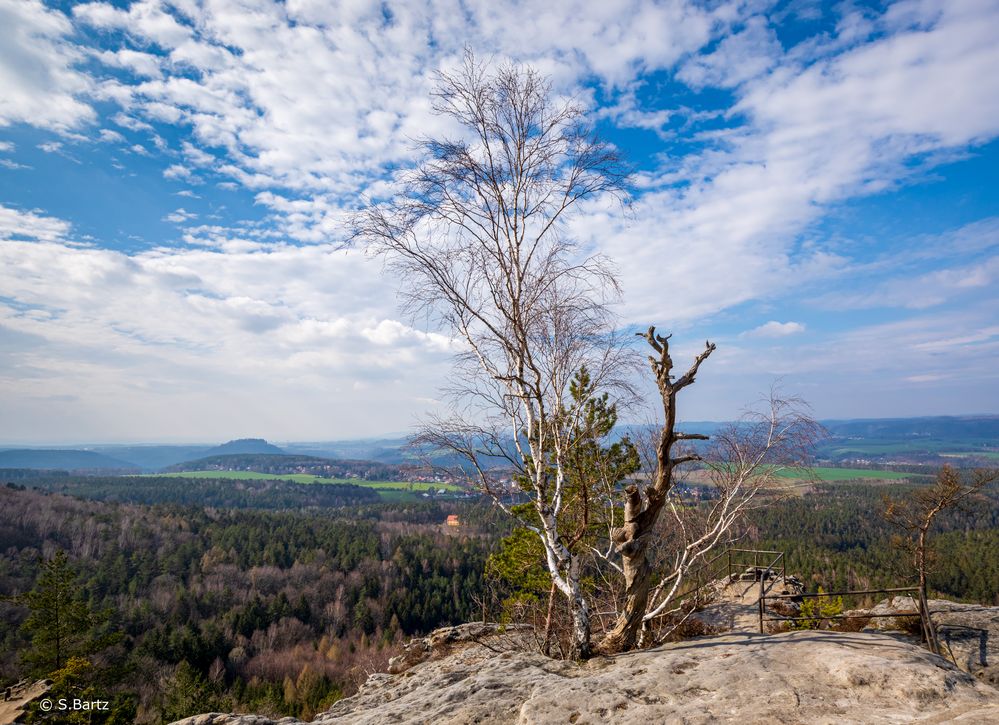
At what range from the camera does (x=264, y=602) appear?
256ft

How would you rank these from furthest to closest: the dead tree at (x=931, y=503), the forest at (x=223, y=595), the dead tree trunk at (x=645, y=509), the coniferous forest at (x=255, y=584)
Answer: the forest at (x=223, y=595)
the coniferous forest at (x=255, y=584)
the dead tree at (x=931, y=503)
the dead tree trunk at (x=645, y=509)

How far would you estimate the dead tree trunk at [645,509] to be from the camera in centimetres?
827

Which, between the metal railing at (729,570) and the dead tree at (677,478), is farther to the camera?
the metal railing at (729,570)

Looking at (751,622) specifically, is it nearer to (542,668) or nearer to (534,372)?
(542,668)

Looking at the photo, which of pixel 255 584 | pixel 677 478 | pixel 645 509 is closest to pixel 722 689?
pixel 645 509

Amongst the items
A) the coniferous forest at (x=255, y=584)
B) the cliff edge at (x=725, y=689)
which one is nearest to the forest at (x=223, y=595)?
the coniferous forest at (x=255, y=584)

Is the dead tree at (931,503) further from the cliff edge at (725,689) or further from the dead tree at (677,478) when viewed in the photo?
the cliff edge at (725,689)

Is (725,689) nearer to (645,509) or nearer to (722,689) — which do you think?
(722,689)

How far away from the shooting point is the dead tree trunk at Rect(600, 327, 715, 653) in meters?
8.27

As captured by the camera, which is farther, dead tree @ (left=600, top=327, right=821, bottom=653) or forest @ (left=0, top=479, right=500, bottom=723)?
forest @ (left=0, top=479, right=500, bottom=723)

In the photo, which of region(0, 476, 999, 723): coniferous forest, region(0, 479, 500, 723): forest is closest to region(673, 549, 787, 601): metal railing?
region(0, 476, 999, 723): coniferous forest

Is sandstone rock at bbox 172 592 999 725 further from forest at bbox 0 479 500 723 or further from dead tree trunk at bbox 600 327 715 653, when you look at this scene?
forest at bbox 0 479 500 723

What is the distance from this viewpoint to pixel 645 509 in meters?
8.79

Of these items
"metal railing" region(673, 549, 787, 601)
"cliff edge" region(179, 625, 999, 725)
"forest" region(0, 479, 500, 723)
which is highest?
"cliff edge" region(179, 625, 999, 725)
